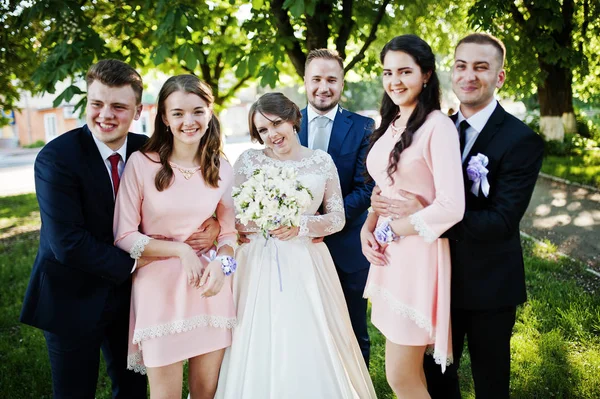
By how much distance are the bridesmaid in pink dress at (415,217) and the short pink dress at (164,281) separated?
1.08 m

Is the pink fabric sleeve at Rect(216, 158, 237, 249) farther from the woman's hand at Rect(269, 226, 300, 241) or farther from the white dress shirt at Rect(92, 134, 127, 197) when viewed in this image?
the white dress shirt at Rect(92, 134, 127, 197)

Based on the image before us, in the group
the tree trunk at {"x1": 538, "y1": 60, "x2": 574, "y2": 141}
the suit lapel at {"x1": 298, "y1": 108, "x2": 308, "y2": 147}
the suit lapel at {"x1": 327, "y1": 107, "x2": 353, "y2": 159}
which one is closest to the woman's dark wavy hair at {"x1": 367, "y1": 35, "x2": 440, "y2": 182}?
the suit lapel at {"x1": 327, "y1": 107, "x2": 353, "y2": 159}

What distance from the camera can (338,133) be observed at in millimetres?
4324

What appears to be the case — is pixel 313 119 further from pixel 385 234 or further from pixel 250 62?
pixel 250 62

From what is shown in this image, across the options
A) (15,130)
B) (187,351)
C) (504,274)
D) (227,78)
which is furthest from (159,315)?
(15,130)

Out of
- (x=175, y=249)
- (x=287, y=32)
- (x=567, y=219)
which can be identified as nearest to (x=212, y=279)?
(x=175, y=249)

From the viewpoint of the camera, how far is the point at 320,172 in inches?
150

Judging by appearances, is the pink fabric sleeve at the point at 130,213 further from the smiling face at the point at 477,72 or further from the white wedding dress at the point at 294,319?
the smiling face at the point at 477,72

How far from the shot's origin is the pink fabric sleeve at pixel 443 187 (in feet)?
8.84

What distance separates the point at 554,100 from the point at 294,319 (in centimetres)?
1584

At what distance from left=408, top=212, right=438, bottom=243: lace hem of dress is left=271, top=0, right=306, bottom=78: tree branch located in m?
4.20

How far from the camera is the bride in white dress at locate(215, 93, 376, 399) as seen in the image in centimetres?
332

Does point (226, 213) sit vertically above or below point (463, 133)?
below

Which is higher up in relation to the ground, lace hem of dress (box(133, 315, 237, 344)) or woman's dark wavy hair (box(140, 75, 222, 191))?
woman's dark wavy hair (box(140, 75, 222, 191))
